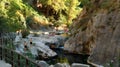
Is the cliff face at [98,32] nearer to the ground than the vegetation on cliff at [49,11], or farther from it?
farther from it

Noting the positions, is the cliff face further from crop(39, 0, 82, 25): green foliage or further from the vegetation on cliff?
crop(39, 0, 82, 25): green foliage

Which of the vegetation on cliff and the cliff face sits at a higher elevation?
the cliff face

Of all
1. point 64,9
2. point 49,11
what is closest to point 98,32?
point 49,11

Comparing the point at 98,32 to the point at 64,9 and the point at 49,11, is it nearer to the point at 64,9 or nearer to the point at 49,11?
the point at 49,11

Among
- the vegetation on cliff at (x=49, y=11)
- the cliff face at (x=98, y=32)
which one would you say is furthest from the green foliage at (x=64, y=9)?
the cliff face at (x=98, y=32)

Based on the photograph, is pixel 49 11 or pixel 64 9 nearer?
pixel 49 11

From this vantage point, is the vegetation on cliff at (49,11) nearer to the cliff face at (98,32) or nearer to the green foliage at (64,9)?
the green foliage at (64,9)

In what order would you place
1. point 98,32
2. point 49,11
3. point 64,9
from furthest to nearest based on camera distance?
point 64,9 → point 49,11 → point 98,32

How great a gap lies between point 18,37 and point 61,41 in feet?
28.6

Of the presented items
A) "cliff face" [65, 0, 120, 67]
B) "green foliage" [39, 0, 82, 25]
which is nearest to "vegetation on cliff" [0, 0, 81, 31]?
"green foliage" [39, 0, 82, 25]

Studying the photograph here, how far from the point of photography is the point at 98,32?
30.7 meters

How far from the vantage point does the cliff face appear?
27.9 m

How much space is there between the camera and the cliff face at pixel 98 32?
91.5 ft

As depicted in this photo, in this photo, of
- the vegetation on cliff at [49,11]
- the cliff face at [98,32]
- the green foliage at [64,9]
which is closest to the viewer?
the cliff face at [98,32]
